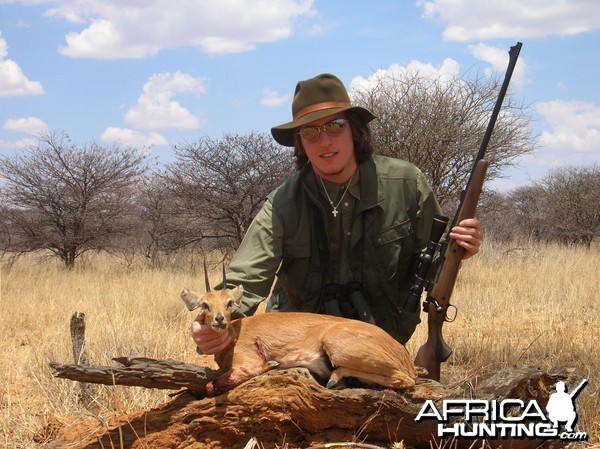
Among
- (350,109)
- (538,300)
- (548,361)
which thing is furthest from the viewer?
(538,300)

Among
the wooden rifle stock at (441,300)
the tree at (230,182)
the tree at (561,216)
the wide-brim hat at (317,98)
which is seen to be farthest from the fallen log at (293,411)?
the tree at (561,216)

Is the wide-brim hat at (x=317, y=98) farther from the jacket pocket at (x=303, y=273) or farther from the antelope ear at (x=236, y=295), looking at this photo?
the antelope ear at (x=236, y=295)

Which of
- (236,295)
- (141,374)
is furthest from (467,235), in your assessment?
(141,374)

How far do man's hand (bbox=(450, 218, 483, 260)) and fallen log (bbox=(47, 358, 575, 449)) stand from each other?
1.03m

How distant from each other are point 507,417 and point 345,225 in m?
2.03

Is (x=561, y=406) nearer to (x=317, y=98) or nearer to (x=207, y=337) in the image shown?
(x=207, y=337)

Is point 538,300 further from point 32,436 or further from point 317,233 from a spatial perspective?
point 32,436

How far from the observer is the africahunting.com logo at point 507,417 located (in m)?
3.47

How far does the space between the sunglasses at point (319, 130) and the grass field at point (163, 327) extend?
2088 mm

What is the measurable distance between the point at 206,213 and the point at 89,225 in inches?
163

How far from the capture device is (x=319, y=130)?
4.57 metres

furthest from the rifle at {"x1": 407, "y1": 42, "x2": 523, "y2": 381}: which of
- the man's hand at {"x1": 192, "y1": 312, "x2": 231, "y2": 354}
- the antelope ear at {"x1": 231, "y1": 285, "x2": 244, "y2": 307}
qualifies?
the man's hand at {"x1": 192, "y1": 312, "x2": 231, "y2": 354}

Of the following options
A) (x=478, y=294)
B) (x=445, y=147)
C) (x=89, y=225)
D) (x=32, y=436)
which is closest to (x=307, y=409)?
(x=32, y=436)

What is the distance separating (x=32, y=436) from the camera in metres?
4.30
